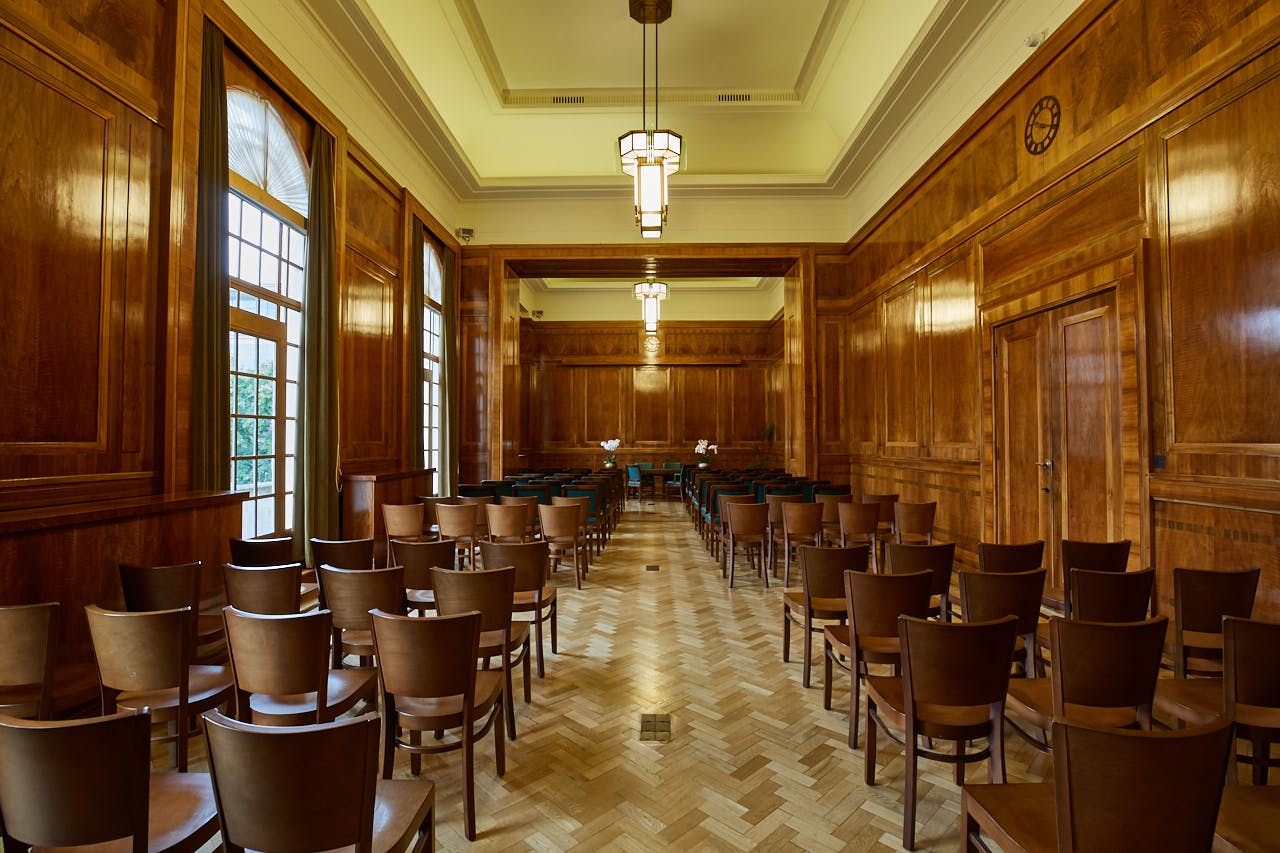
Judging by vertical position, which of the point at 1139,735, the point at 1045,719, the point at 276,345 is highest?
the point at 276,345

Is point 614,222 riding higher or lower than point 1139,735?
higher

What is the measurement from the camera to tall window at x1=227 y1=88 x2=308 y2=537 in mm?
4797

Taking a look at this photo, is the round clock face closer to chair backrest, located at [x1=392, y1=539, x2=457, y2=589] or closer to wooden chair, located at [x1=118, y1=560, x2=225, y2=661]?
chair backrest, located at [x1=392, y1=539, x2=457, y2=589]

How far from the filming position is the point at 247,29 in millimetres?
4562

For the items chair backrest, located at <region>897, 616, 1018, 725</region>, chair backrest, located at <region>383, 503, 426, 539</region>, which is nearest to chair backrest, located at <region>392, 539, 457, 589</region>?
chair backrest, located at <region>383, 503, 426, 539</region>

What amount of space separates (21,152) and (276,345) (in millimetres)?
2462

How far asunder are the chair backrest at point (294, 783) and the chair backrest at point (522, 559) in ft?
6.86

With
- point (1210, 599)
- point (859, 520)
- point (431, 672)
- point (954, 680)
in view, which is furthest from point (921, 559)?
point (431, 672)

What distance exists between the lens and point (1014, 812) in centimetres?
159

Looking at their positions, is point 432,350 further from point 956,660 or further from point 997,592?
point 956,660

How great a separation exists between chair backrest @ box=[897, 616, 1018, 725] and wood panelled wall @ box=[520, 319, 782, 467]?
1314 cm

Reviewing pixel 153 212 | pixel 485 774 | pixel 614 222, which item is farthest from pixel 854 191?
pixel 485 774

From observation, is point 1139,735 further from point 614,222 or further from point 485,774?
point 614,222

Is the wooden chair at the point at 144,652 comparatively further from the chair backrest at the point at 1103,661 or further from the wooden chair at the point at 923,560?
the wooden chair at the point at 923,560
